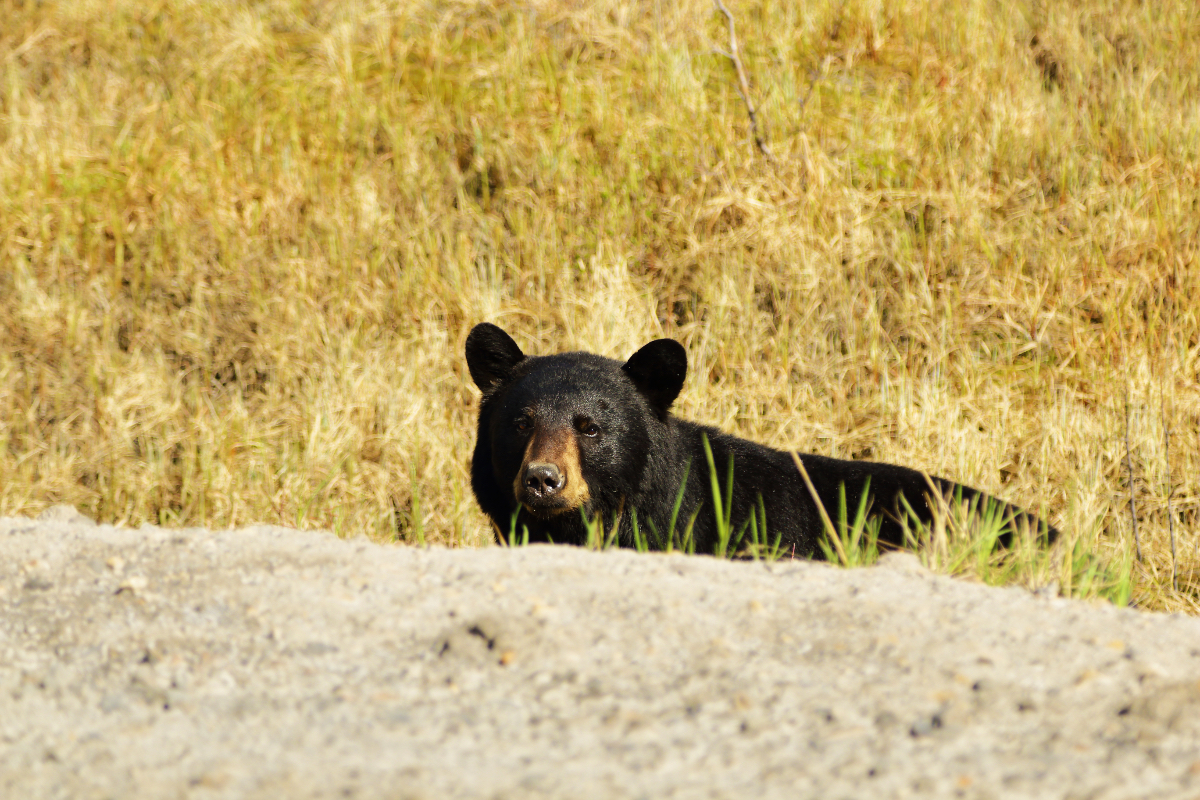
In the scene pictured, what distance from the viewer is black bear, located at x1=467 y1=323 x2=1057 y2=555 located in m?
4.21

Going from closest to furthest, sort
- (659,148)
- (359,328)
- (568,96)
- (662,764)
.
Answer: (662,764), (359,328), (659,148), (568,96)

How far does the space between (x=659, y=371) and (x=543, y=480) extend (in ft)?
2.71

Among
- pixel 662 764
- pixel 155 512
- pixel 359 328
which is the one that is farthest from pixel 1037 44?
→ pixel 662 764

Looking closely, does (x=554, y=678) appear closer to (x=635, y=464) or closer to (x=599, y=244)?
(x=635, y=464)

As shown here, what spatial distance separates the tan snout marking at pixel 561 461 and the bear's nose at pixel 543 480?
3 centimetres

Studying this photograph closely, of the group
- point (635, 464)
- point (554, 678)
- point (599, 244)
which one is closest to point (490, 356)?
point (635, 464)

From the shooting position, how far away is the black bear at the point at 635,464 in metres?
4.21

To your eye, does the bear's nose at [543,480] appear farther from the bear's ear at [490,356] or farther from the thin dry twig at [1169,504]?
the thin dry twig at [1169,504]

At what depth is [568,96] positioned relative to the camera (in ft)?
25.7

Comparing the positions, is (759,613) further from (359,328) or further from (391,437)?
(359,328)

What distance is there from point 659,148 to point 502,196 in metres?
1.08

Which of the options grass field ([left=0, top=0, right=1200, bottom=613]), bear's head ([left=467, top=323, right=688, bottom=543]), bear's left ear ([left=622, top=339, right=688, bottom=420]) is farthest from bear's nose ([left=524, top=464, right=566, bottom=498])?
grass field ([left=0, top=0, right=1200, bottom=613])

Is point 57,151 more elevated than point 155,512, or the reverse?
point 57,151

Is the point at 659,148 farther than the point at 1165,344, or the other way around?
the point at 659,148
